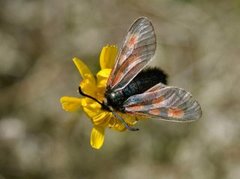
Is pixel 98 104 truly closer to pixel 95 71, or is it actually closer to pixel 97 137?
pixel 97 137

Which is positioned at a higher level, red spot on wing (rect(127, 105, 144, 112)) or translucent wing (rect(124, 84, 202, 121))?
translucent wing (rect(124, 84, 202, 121))

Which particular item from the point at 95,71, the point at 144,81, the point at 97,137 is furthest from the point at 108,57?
the point at 95,71

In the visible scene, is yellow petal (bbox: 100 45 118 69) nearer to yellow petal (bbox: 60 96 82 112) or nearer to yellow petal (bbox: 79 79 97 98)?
yellow petal (bbox: 79 79 97 98)

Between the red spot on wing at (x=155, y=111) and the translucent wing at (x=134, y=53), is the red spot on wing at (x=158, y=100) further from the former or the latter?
the translucent wing at (x=134, y=53)

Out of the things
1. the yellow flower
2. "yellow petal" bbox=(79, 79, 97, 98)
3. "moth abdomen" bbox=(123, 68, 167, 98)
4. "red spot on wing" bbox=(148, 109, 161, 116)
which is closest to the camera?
"red spot on wing" bbox=(148, 109, 161, 116)

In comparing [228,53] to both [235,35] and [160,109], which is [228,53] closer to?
[235,35]

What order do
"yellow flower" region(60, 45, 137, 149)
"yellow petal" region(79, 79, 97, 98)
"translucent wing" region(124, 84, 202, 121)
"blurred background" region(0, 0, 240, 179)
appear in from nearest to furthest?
1. "translucent wing" region(124, 84, 202, 121)
2. "yellow flower" region(60, 45, 137, 149)
3. "yellow petal" region(79, 79, 97, 98)
4. "blurred background" region(0, 0, 240, 179)

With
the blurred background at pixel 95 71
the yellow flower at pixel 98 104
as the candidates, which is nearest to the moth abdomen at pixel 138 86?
the yellow flower at pixel 98 104

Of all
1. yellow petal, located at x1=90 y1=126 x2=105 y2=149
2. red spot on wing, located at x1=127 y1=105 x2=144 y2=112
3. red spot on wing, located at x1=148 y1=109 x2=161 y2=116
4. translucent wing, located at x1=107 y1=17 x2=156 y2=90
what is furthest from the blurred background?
red spot on wing, located at x1=148 y1=109 x2=161 y2=116
